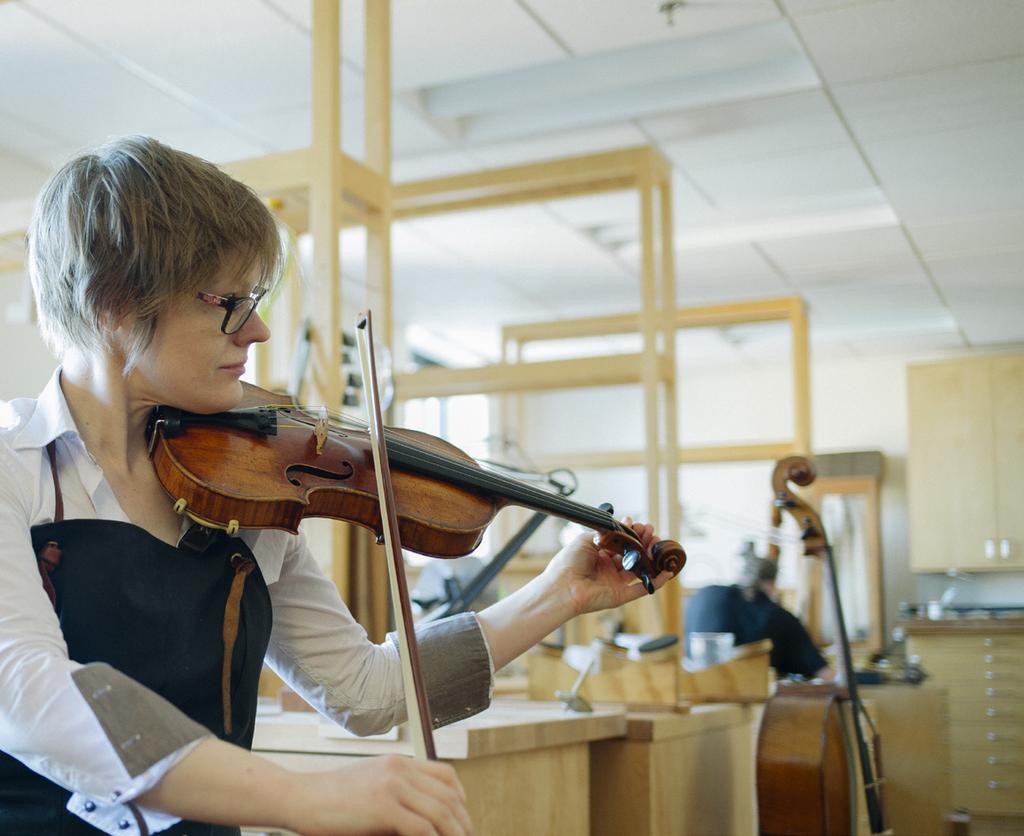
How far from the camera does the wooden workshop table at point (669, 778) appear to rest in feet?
6.84

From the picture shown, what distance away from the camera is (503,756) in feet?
5.51

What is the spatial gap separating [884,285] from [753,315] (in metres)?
1.37

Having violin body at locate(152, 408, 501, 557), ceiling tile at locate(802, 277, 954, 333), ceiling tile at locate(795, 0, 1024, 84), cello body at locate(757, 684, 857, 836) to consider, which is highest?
ceiling tile at locate(795, 0, 1024, 84)

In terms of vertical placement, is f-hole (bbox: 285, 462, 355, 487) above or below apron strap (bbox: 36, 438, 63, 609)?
above

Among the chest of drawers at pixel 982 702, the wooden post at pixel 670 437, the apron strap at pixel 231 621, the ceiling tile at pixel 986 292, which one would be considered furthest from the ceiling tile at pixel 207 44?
the chest of drawers at pixel 982 702

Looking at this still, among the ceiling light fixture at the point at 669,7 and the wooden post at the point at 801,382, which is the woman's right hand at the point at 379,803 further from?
the wooden post at the point at 801,382

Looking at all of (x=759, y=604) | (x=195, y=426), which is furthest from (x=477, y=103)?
(x=195, y=426)

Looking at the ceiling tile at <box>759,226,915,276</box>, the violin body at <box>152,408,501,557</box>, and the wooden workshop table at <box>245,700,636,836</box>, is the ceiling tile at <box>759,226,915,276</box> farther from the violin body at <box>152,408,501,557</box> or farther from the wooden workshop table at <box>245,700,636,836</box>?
the violin body at <box>152,408,501,557</box>

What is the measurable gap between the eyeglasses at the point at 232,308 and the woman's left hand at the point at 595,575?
43 cm

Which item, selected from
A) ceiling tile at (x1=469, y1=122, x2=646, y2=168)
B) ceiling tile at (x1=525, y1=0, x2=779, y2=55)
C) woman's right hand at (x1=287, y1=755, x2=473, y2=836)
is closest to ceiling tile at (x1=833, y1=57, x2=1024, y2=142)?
ceiling tile at (x1=525, y1=0, x2=779, y2=55)

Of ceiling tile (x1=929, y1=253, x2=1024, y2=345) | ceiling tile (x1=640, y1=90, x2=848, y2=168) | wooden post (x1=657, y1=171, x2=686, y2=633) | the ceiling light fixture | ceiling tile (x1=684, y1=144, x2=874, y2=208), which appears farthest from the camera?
ceiling tile (x1=929, y1=253, x2=1024, y2=345)

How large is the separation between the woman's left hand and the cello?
3.72ft

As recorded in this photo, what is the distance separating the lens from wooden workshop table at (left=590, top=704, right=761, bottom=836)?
2.09 metres

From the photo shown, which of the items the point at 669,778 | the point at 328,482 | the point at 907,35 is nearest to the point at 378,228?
the point at 669,778
